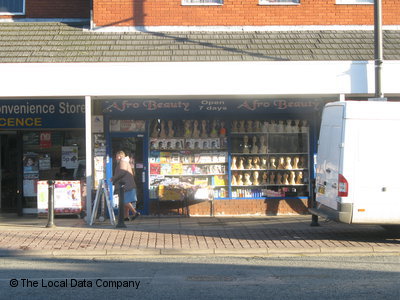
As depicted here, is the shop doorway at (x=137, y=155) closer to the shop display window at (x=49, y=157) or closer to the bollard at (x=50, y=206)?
the shop display window at (x=49, y=157)

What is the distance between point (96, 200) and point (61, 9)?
5.66m

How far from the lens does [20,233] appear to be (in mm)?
11953

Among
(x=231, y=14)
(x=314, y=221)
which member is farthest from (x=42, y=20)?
(x=314, y=221)

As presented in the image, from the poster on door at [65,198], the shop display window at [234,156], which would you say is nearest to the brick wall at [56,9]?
the shop display window at [234,156]

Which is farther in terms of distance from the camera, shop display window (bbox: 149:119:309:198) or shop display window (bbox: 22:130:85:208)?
shop display window (bbox: 22:130:85:208)

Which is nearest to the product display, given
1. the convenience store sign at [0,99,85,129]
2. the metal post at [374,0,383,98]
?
the metal post at [374,0,383,98]

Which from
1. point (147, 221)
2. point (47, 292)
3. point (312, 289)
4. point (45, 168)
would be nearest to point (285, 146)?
point (147, 221)

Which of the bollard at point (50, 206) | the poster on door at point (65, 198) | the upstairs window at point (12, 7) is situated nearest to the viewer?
the bollard at point (50, 206)

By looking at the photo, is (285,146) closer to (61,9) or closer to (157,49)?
(157,49)

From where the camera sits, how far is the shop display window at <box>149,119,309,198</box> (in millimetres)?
14805

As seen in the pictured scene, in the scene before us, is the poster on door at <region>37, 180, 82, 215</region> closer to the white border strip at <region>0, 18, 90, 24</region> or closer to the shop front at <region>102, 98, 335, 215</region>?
the shop front at <region>102, 98, 335, 215</region>

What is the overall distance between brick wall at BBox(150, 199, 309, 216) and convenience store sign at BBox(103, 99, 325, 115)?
2.41 metres

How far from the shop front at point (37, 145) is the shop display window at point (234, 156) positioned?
85.7 inches

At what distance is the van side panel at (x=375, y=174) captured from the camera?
10.0 metres
